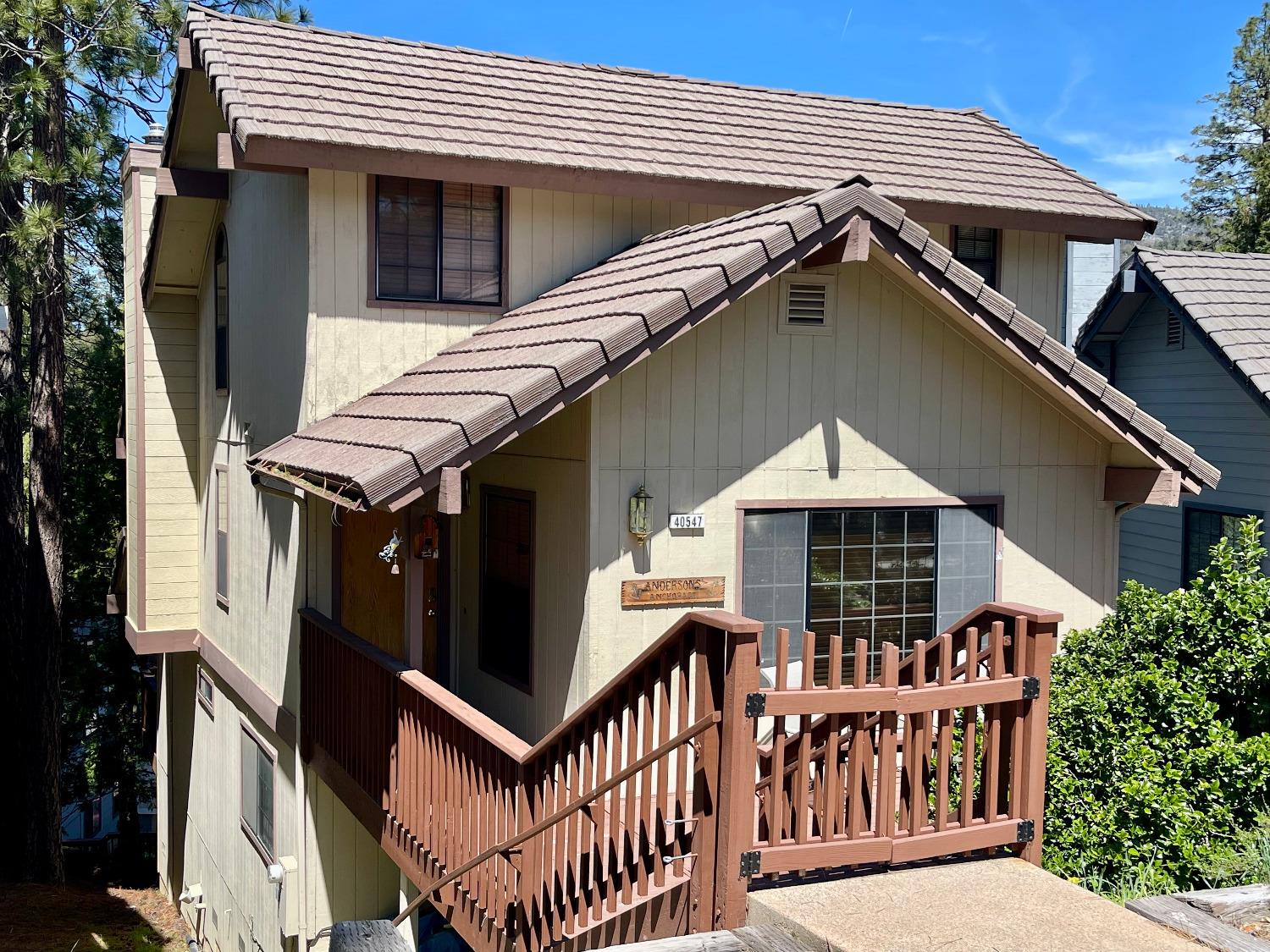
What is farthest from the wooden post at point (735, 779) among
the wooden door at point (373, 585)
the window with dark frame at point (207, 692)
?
the window with dark frame at point (207, 692)

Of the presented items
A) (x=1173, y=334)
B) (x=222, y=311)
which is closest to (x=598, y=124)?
(x=222, y=311)

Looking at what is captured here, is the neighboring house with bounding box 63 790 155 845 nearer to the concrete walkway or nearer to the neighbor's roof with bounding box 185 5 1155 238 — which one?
the neighbor's roof with bounding box 185 5 1155 238

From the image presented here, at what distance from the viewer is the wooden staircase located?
17.2ft

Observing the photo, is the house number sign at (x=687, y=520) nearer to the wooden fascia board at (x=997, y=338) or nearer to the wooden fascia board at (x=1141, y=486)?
the wooden fascia board at (x=997, y=338)

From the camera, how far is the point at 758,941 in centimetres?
501

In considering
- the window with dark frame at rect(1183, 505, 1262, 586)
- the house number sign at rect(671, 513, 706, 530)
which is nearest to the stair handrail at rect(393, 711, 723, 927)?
the house number sign at rect(671, 513, 706, 530)

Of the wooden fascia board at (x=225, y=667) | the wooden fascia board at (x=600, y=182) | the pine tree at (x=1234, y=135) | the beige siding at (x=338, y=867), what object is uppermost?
the pine tree at (x=1234, y=135)

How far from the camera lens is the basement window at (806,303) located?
8508 millimetres

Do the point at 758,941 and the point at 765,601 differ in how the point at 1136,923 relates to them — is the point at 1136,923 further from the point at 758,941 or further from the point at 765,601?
the point at 765,601

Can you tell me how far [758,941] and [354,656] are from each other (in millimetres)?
4707

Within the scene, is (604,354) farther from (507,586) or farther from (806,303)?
(507,586)

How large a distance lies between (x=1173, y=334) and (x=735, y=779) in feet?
44.6

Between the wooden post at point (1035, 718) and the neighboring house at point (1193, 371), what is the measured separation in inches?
Answer: 379

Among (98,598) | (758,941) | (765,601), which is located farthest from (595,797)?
(98,598)
